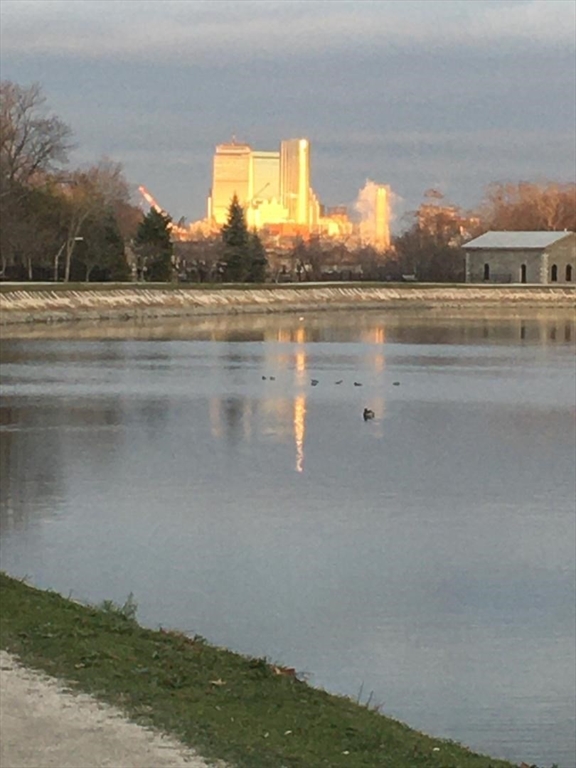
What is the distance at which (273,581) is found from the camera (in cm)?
1002

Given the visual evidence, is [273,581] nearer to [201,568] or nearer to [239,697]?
[201,568]

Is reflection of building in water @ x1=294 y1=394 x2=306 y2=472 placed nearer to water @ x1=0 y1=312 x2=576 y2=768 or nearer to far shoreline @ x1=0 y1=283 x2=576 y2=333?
water @ x1=0 y1=312 x2=576 y2=768

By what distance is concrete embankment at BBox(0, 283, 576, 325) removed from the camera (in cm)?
5131

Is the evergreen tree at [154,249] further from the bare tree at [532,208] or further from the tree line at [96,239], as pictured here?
the bare tree at [532,208]

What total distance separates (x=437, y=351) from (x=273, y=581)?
28665 millimetres

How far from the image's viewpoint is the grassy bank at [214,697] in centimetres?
538

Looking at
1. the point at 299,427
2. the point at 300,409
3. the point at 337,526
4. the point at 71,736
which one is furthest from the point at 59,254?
the point at 71,736

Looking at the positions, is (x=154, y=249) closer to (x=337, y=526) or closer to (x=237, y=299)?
(x=237, y=299)

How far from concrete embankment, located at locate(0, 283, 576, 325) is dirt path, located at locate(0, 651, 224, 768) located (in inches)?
1690

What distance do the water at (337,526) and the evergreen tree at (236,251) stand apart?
143 feet

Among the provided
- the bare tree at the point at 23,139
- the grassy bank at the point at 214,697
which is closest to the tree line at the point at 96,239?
the bare tree at the point at 23,139

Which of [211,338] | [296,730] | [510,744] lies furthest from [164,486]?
[211,338]

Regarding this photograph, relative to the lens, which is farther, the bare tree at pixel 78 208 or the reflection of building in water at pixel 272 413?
the bare tree at pixel 78 208

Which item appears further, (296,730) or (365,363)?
(365,363)
